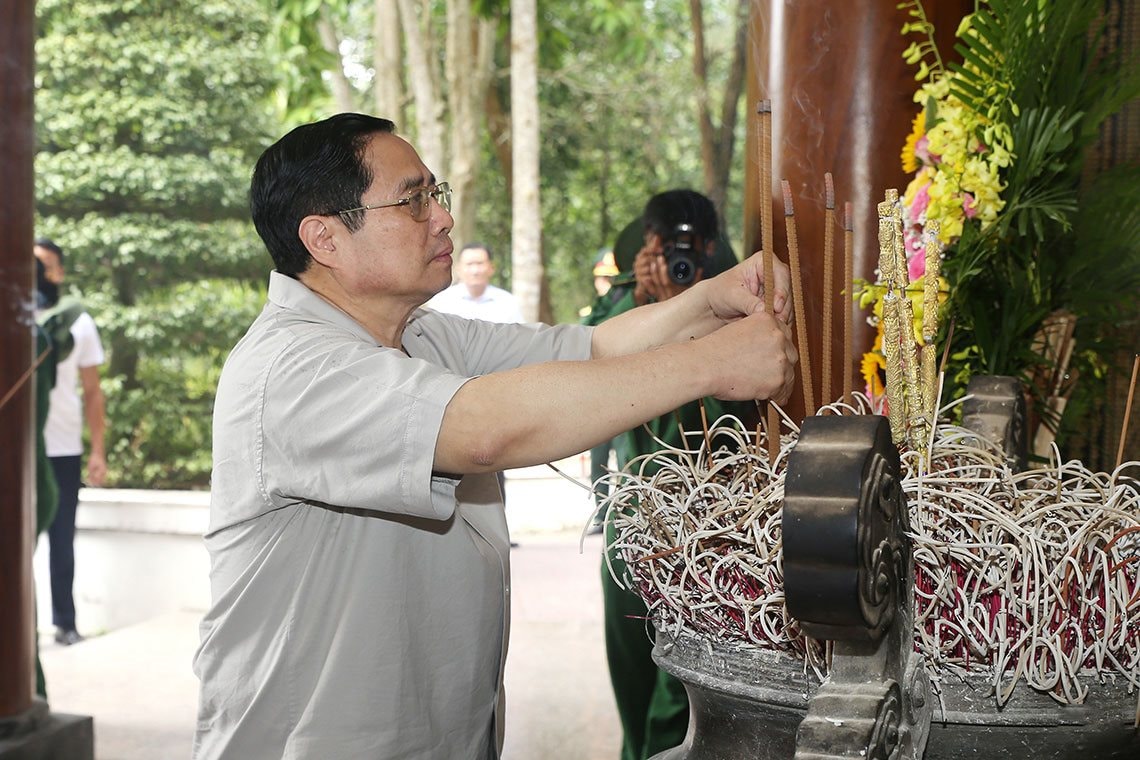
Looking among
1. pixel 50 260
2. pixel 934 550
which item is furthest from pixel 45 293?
pixel 934 550

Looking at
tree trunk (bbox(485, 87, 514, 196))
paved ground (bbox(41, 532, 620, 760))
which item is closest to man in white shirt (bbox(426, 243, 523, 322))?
paved ground (bbox(41, 532, 620, 760))

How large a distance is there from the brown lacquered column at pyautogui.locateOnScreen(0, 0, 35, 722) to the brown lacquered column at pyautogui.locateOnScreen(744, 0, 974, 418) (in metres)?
1.88

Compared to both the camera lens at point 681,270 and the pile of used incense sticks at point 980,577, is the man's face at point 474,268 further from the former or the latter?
the pile of used incense sticks at point 980,577

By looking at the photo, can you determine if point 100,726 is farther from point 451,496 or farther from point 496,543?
point 451,496

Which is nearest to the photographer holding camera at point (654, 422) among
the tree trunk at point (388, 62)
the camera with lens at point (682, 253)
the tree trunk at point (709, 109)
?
the camera with lens at point (682, 253)

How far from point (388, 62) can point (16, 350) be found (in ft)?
20.8

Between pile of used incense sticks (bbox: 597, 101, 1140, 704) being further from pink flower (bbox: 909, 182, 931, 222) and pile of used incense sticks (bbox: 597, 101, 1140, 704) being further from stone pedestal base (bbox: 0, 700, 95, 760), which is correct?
stone pedestal base (bbox: 0, 700, 95, 760)

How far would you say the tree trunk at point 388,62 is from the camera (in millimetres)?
8609

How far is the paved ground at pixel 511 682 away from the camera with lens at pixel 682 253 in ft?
4.61

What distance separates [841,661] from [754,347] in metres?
0.35

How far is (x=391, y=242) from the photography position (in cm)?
129

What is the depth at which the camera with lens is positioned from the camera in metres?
2.41

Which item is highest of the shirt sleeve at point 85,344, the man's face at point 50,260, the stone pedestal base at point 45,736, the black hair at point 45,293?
the man's face at point 50,260

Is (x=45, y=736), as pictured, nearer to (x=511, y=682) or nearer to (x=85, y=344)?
(x=511, y=682)
